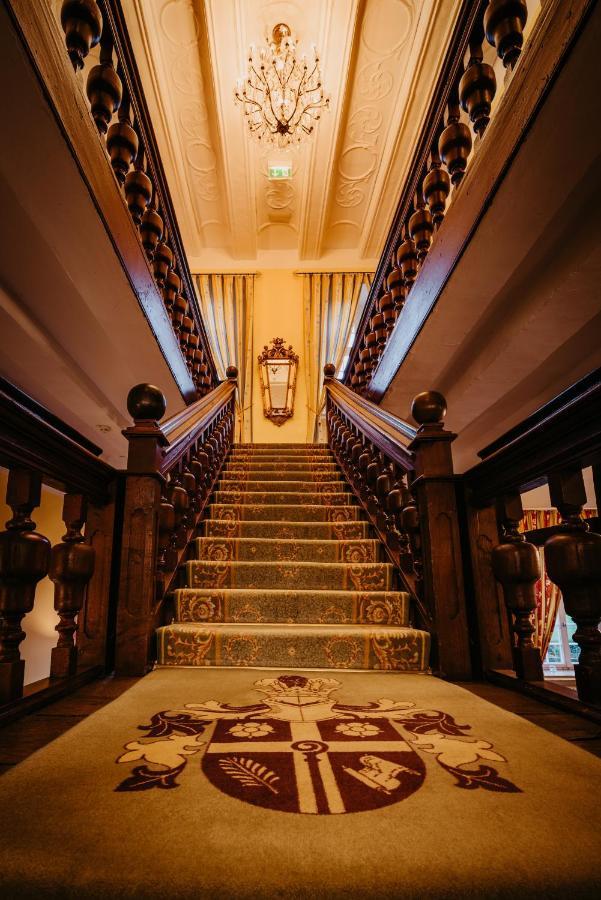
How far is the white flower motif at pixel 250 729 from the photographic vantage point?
96cm

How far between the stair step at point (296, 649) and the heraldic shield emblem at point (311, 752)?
41 centimetres

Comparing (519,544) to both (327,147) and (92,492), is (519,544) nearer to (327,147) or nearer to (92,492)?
(92,492)

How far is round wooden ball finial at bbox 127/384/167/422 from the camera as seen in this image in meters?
1.81

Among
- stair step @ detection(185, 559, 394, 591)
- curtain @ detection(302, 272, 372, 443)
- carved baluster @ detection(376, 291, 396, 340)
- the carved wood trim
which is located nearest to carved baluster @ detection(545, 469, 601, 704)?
stair step @ detection(185, 559, 394, 591)

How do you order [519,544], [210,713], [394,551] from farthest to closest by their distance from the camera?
[394,551], [519,544], [210,713]

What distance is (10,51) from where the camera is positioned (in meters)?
1.54

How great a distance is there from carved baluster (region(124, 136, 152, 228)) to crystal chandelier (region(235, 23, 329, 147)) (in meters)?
2.40

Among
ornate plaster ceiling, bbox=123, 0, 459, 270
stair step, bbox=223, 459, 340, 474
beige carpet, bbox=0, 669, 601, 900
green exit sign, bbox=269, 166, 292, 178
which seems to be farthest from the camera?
green exit sign, bbox=269, 166, 292, 178

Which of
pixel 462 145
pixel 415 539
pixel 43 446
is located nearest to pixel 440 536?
pixel 415 539

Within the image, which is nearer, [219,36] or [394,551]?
[394,551]

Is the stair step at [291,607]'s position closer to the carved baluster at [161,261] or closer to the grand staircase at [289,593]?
the grand staircase at [289,593]

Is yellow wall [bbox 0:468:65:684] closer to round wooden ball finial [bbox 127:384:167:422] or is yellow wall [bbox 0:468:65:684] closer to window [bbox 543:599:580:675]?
round wooden ball finial [bbox 127:384:167:422]

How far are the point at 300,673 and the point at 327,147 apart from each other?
19.5 feet

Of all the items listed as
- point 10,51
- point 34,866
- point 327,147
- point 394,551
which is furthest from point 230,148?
point 34,866
